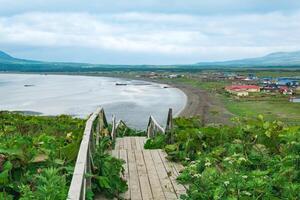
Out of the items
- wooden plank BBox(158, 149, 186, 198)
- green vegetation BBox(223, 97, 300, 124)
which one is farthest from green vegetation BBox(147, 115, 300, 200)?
green vegetation BBox(223, 97, 300, 124)

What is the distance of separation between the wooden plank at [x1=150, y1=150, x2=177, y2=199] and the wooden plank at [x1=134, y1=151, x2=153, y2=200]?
0.23 meters

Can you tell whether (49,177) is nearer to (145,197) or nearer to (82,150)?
(82,150)

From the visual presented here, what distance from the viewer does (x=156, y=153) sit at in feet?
31.3

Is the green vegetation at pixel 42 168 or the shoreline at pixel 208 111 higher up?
the green vegetation at pixel 42 168

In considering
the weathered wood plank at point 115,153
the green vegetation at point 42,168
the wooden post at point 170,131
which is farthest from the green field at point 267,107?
the green vegetation at point 42,168

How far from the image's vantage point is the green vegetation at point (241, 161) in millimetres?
5250

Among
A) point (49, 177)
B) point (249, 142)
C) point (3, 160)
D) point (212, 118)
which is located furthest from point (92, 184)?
point (212, 118)

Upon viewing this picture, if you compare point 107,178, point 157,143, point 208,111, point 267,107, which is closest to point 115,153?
point 157,143

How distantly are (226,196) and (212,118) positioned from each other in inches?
1985

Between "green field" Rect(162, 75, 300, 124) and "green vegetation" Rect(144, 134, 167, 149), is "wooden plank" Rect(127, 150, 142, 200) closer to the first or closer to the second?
"green vegetation" Rect(144, 134, 167, 149)

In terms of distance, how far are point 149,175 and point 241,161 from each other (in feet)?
5.65

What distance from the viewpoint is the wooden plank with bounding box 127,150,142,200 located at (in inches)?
248

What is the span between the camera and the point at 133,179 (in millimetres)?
7203

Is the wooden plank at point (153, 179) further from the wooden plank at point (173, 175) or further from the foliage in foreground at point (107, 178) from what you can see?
the foliage in foreground at point (107, 178)
